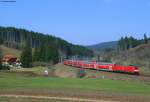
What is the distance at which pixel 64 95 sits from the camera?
33750 millimetres

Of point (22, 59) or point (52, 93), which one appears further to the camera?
point (22, 59)

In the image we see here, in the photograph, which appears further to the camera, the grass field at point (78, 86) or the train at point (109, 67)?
the train at point (109, 67)

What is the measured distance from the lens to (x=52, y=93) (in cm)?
3516

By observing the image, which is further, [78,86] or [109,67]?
[109,67]

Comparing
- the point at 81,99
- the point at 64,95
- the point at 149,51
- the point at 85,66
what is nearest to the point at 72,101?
the point at 81,99

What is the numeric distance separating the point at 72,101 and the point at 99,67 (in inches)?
3300

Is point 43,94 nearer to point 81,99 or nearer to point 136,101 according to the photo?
point 81,99

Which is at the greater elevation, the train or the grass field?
the train

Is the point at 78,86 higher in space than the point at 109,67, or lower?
lower

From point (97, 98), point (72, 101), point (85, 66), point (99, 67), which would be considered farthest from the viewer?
point (85, 66)

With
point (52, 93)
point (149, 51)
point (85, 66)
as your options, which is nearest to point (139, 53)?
point (149, 51)

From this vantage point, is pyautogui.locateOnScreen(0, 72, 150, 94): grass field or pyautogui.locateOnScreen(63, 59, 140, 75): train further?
pyautogui.locateOnScreen(63, 59, 140, 75): train

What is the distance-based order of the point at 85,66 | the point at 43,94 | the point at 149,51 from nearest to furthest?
the point at 43,94 < the point at 85,66 < the point at 149,51

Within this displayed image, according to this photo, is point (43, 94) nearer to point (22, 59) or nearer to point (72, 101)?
point (72, 101)
